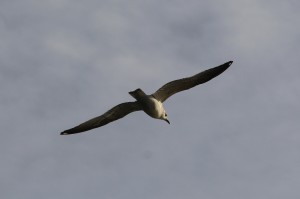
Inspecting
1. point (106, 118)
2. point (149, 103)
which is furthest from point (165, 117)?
point (106, 118)

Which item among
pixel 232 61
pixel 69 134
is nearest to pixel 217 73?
pixel 232 61

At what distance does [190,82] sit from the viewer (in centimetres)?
4941

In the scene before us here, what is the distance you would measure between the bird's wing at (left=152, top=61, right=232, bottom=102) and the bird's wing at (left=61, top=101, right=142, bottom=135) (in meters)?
1.19

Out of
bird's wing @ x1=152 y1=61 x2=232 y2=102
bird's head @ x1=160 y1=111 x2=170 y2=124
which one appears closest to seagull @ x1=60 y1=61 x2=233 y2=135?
bird's wing @ x1=152 y1=61 x2=232 y2=102

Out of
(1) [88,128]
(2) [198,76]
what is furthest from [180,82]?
(1) [88,128]

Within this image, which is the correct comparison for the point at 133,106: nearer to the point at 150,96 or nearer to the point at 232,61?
the point at 150,96

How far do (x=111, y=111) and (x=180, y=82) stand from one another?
3.42 m

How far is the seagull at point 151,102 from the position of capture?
49031mm

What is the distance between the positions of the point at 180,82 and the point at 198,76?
91cm

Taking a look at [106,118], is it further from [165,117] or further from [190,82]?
[190,82]

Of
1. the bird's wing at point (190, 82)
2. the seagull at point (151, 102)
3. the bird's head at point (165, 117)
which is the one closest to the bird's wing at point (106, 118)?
the seagull at point (151, 102)

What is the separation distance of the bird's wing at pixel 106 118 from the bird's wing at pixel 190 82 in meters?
1.19

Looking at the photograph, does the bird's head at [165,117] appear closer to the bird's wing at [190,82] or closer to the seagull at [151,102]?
the seagull at [151,102]

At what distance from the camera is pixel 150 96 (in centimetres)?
4909
